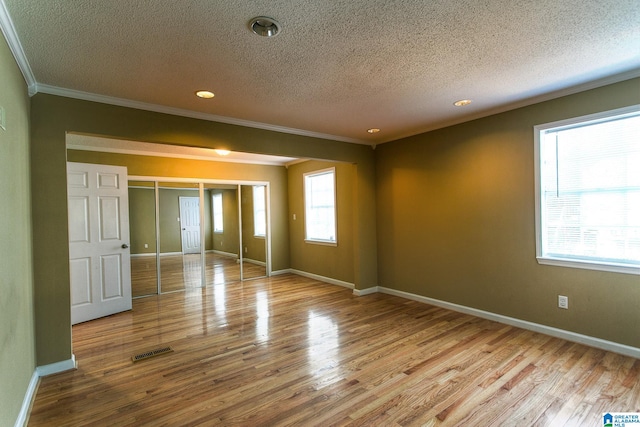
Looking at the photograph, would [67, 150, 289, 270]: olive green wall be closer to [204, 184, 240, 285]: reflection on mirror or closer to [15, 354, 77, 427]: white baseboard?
[204, 184, 240, 285]: reflection on mirror

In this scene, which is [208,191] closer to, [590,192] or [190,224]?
[190,224]

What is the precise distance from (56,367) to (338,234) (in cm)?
419

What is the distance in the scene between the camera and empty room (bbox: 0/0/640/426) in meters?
1.97

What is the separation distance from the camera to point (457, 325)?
3.64 meters

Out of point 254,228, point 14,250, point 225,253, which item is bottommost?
point 225,253

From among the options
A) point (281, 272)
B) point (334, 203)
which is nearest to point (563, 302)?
point (334, 203)

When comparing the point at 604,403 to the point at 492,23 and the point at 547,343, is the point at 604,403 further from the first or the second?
the point at 492,23

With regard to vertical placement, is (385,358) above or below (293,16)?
below

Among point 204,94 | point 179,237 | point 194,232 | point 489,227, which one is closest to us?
point 204,94

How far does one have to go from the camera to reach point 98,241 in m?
4.12

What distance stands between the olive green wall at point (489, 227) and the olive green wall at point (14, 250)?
426 centimetres

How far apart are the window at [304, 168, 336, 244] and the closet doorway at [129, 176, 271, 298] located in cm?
91

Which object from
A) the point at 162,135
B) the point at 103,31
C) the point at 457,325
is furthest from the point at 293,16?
the point at 457,325

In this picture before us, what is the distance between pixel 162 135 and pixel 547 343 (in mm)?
4481
